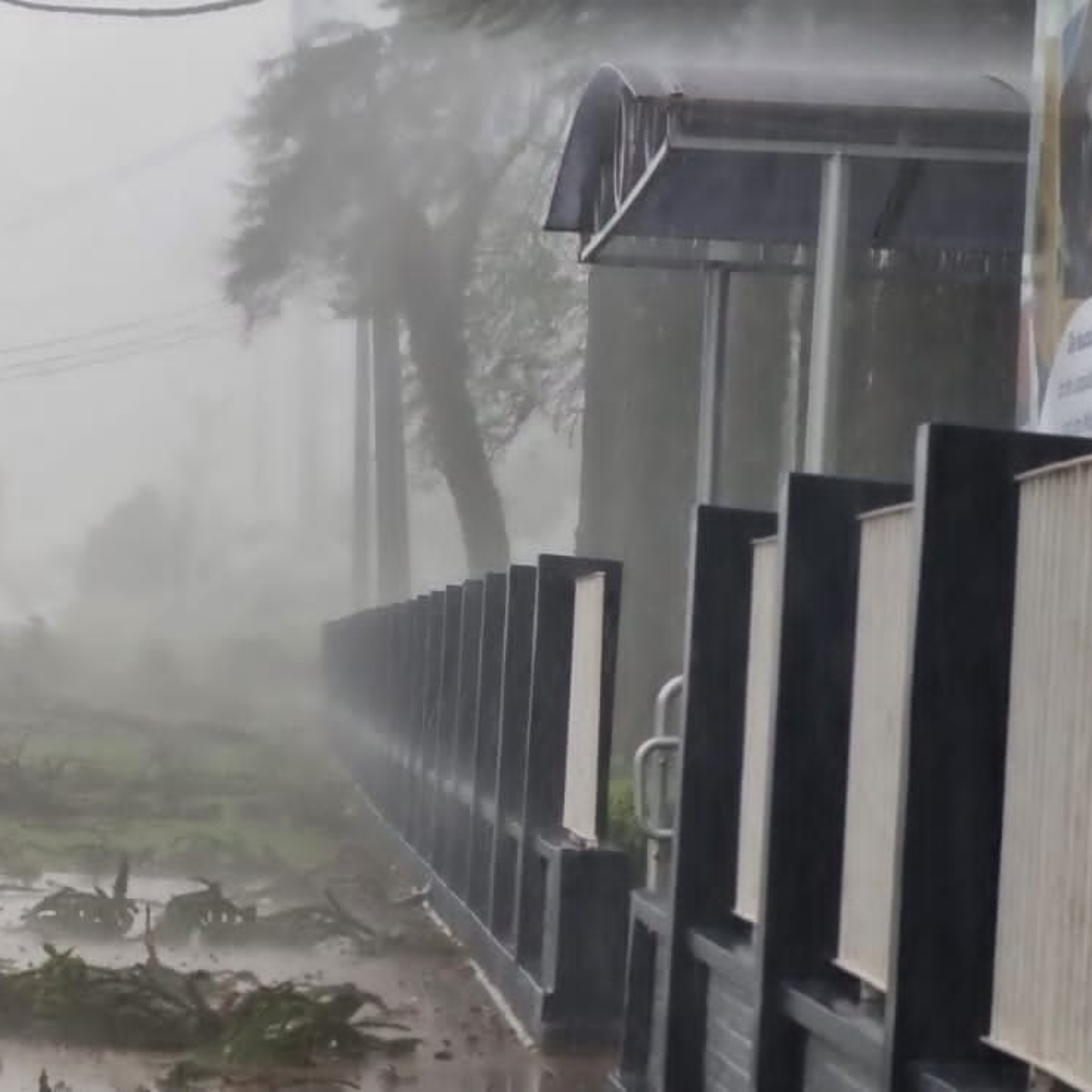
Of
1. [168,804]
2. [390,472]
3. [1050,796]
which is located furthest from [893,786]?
[390,472]

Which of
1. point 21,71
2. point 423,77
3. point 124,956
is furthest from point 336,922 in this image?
point 21,71

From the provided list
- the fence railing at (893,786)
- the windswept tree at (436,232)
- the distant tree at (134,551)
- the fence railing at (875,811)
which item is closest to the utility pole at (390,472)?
the windswept tree at (436,232)

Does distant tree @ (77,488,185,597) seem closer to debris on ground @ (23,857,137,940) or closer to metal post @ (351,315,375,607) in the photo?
metal post @ (351,315,375,607)

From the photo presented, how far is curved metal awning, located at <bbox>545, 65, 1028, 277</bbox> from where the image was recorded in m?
9.82

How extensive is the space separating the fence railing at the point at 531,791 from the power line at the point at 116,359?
3846 cm

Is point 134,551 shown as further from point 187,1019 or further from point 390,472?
point 187,1019

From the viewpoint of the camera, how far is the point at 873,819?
5262mm

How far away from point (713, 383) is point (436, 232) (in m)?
21.3

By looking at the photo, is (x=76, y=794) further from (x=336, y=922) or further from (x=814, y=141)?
(x=814, y=141)

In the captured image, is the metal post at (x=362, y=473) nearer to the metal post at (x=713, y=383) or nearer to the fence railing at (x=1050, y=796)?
the metal post at (x=713, y=383)

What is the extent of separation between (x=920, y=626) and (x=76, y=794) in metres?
13.7

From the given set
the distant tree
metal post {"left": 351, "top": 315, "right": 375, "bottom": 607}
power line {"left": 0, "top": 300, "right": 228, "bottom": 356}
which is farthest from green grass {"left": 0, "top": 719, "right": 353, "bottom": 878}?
the distant tree

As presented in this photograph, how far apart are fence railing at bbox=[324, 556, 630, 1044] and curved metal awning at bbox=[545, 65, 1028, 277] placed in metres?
1.65

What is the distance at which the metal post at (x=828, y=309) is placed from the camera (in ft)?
33.3
